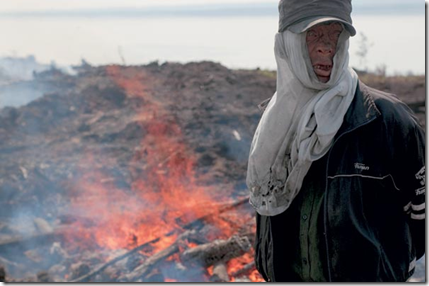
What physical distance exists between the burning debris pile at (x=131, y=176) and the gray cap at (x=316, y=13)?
372 cm

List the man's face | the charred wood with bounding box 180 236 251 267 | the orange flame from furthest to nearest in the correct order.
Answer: the orange flame → the charred wood with bounding box 180 236 251 267 → the man's face

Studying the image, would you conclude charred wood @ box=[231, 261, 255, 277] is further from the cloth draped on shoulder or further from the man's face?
the man's face

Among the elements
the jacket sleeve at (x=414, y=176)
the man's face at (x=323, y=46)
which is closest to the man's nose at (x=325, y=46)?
the man's face at (x=323, y=46)

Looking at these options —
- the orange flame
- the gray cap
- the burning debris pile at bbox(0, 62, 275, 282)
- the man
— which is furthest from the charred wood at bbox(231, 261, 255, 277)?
the gray cap

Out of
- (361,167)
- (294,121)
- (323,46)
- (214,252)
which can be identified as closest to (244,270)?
(214,252)

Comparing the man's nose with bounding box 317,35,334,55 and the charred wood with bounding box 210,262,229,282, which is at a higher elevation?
the man's nose with bounding box 317,35,334,55

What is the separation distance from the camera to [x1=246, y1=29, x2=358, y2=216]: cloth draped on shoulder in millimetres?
2324

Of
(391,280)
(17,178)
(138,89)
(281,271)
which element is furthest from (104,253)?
(138,89)

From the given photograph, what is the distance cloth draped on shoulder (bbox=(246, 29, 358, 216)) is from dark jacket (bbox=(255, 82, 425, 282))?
0.27 ft

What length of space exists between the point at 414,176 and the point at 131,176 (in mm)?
7268

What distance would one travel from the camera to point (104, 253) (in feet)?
21.2

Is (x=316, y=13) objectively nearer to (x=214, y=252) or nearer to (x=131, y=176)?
(x=214, y=252)

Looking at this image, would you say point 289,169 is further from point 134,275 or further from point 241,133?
point 241,133

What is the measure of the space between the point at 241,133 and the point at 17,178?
4.57 meters
